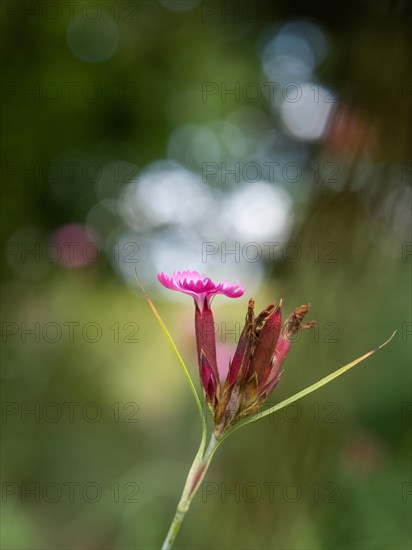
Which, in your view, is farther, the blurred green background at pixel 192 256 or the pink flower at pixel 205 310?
the blurred green background at pixel 192 256

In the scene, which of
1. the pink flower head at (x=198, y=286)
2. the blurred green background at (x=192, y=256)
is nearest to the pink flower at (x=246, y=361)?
the pink flower head at (x=198, y=286)

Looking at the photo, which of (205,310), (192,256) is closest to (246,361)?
(205,310)

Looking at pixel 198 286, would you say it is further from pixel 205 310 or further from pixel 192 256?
pixel 192 256

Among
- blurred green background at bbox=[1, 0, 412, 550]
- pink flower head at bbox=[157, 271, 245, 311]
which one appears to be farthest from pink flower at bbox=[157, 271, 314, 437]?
blurred green background at bbox=[1, 0, 412, 550]

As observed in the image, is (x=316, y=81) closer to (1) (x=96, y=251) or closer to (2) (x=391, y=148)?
(1) (x=96, y=251)

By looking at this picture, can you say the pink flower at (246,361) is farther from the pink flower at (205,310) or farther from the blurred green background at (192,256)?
the blurred green background at (192,256)

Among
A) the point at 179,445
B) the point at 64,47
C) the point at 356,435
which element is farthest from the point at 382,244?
the point at 64,47
